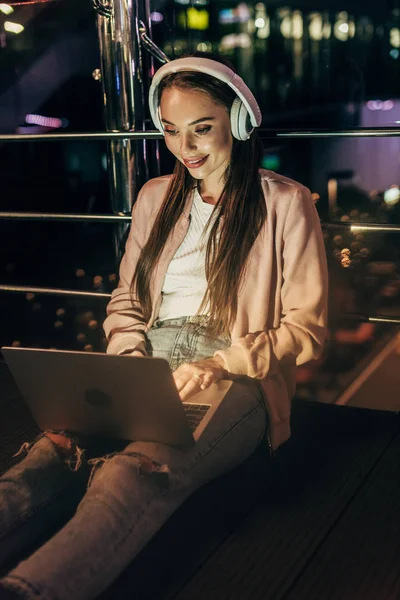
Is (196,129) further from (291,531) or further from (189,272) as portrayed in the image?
(291,531)

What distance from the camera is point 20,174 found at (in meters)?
9.56

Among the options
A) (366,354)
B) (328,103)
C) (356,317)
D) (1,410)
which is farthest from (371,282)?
(328,103)

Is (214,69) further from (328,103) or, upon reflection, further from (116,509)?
(328,103)

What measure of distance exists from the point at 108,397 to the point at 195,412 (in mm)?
205

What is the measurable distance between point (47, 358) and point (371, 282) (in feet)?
15.2

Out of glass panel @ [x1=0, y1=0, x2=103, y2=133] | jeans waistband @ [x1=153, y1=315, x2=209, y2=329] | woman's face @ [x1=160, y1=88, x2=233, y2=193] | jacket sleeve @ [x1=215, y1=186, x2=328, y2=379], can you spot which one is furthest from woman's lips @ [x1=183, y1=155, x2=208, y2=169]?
glass panel @ [x1=0, y1=0, x2=103, y2=133]

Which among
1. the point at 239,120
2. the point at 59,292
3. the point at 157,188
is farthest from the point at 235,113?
the point at 59,292

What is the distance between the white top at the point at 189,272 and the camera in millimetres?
1649

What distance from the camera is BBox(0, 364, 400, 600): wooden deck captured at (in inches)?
48.2

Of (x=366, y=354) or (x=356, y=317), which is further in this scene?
(x=366, y=354)

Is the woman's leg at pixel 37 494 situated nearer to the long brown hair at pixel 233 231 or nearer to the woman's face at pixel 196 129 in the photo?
the long brown hair at pixel 233 231

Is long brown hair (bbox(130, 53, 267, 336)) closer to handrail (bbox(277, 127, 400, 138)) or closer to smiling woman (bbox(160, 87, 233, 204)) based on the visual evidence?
smiling woman (bbox(160, 87, 233, 204))

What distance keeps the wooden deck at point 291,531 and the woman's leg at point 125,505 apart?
0.09 m

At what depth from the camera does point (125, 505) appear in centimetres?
120
